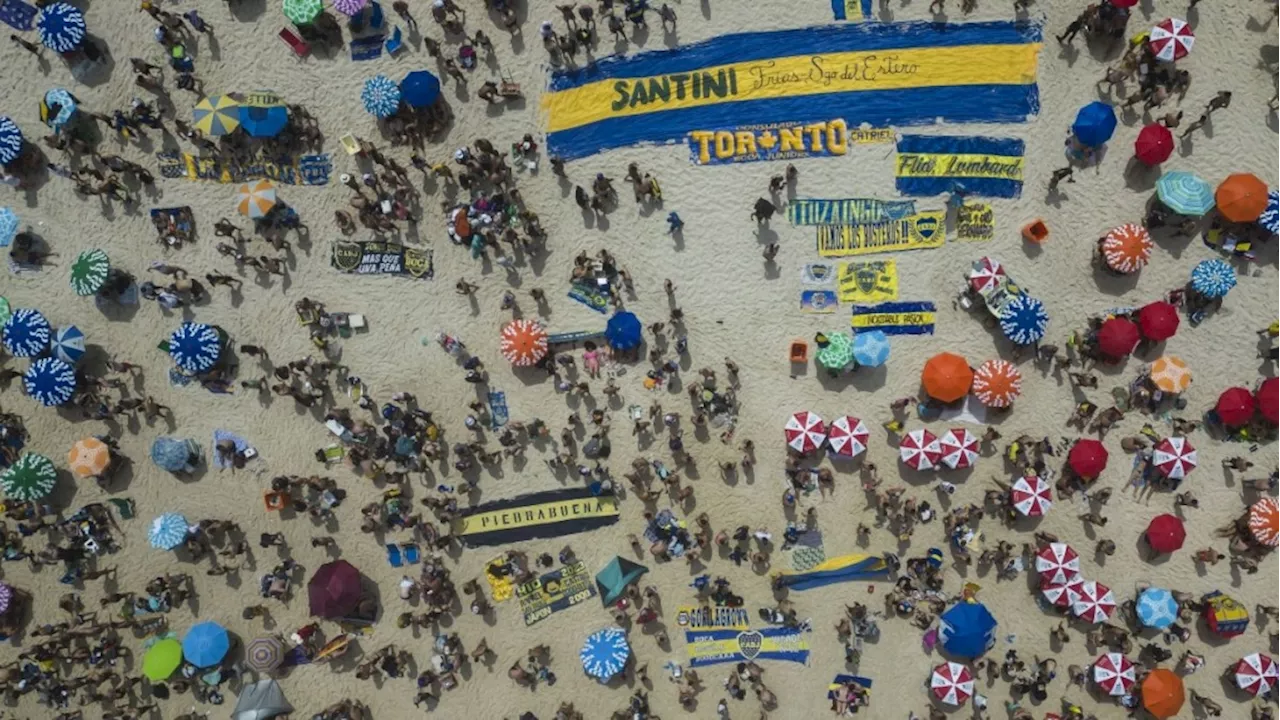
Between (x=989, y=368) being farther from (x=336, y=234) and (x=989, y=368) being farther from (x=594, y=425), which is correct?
(x=336, y=234)

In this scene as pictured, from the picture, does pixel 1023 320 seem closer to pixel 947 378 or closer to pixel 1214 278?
pixel 947 378

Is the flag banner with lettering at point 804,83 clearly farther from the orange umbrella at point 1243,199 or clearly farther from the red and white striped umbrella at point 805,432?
the red and white striped umbrella at point 805,432

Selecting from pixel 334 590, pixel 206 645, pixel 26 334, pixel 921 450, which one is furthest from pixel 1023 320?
pixel 26 334

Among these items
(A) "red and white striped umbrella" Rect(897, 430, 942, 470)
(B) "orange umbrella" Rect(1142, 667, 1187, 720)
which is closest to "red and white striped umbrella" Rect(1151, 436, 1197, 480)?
(B) "orange umbrella" Rect(1142, 667, 1187, 720)

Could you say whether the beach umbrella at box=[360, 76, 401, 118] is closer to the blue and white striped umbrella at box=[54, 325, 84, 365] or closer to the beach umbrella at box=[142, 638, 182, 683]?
the blue and white striped umbrella at box=[54, 325, 84, 365]

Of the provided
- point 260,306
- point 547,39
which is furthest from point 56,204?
point 547,39

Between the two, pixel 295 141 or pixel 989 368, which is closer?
pixel 989 368
